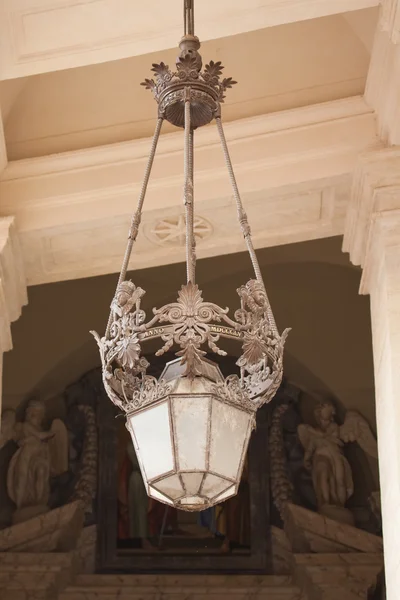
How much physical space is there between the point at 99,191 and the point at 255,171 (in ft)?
3.25

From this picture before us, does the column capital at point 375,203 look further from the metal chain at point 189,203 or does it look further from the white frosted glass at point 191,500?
the white frosted glass at point 191,500

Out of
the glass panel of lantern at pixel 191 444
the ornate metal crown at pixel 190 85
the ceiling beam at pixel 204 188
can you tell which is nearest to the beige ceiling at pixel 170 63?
the ceiling beam at pixel 204 188

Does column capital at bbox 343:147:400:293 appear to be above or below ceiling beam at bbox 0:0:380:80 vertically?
below

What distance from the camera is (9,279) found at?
270 inches

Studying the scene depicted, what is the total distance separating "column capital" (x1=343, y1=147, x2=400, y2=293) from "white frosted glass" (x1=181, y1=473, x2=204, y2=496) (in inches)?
97.3

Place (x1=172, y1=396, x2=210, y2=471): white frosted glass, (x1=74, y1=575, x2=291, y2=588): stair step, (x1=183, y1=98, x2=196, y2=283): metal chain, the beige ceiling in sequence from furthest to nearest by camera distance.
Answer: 1. (x1=74, y1=575, x2=291, y2=588): stair step
2. the beige ceiling
3. (x1=183, y1=98, x2=196, y2=283): metal chain
4. (x1=172, y1=396, x2=210, y2=471): white frosted glass

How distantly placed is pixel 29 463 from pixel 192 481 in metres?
7.90

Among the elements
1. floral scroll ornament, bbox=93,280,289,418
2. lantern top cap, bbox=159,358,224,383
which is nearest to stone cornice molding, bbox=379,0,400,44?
floral scroll ornament, bbox=93,280,289,418

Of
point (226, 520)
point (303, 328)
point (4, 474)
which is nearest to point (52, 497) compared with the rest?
point (4, 474)

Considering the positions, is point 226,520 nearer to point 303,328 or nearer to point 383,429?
point 303,328

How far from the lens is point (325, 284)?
11.7 m

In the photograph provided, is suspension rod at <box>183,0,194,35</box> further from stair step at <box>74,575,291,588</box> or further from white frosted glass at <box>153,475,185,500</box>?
stair step at <box>74,575,291,588</box>

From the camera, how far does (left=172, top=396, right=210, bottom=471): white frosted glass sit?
3973 mm

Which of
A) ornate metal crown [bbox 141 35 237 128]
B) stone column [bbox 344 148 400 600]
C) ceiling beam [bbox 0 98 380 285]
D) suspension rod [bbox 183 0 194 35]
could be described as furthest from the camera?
ceiling beam [bbox 0 98 380 285]
